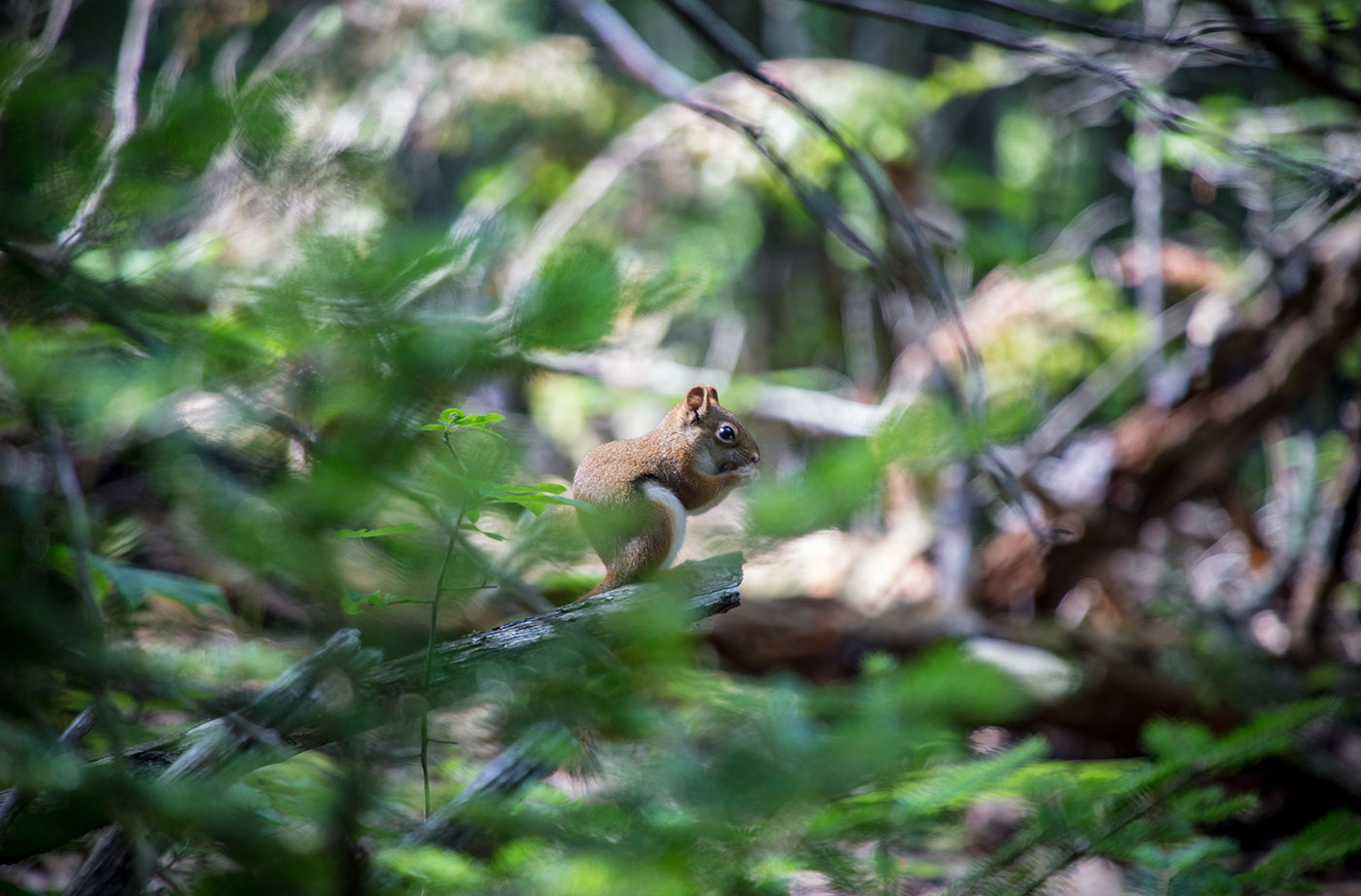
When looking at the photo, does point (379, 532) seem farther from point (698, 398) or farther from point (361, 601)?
point (698, 398)

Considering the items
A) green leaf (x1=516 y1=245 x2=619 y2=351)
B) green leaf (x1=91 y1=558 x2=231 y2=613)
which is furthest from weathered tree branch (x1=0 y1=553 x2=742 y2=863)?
green leaf (x1=91 y1=558 x2=231 y2=613)

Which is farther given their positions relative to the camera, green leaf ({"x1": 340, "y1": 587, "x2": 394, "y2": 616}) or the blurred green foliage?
green leaf ({"x1": 340, "y1": 587, "x2": 394, "y2": 616})

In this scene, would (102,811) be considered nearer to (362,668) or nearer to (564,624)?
(362,668)

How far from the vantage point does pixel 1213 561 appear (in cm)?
466

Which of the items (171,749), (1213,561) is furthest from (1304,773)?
(171,749)

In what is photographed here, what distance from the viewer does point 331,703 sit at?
3.04 ft

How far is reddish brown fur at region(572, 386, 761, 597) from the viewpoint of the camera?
1052 mm

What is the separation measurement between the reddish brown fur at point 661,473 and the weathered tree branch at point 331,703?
0.05 m

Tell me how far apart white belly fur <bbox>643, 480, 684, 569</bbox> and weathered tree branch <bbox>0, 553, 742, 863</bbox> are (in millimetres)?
30

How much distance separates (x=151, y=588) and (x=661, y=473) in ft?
3.65

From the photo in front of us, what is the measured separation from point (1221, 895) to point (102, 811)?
1.75 m

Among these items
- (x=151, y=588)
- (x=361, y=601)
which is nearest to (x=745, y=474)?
(x=361, y=601)

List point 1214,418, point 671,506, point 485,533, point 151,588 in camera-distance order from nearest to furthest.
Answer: point 485,533
point 671,506
point 151,588
point 1214,418

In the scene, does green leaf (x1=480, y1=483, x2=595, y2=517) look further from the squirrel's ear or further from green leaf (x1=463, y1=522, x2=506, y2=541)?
the squirrel's ear
